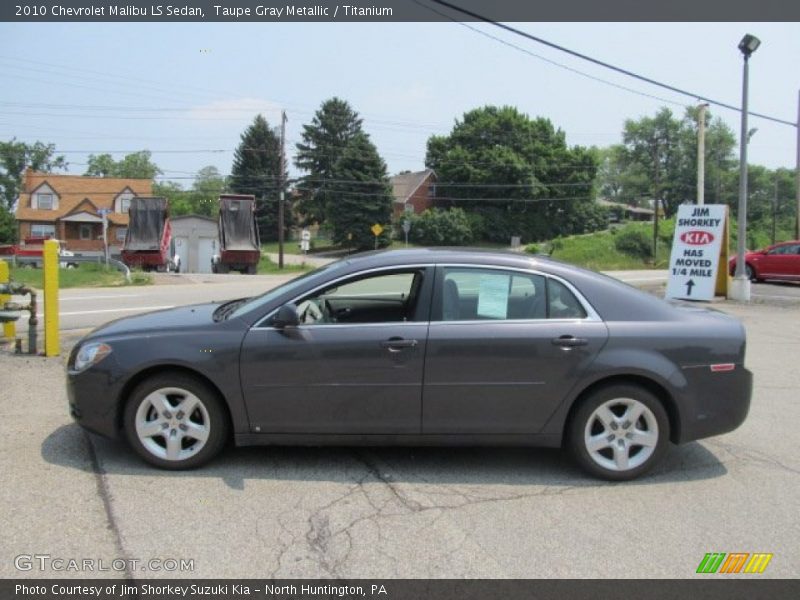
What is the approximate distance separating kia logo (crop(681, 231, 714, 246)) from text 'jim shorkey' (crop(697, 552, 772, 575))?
12.7 metres

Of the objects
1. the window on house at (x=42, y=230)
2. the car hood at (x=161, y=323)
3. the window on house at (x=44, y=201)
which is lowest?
the car hood at (x=161, y=323)

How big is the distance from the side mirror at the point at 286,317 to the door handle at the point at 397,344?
1.92ft

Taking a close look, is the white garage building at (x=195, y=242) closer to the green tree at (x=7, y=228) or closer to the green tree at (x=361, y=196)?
the green tree at (x=361, y=196)

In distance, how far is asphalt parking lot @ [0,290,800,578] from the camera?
3.28m

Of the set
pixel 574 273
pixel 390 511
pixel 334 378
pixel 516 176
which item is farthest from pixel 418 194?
pixel 390 511

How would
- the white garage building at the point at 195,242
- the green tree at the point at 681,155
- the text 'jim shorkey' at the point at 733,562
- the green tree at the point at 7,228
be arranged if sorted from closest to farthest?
the text 'jim shorkey' at the point at 733,562
the white garage building at the point at 195,242
the green tree at the point at 7,228
the green tree at the point at 681,155

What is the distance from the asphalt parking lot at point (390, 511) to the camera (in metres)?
3.28

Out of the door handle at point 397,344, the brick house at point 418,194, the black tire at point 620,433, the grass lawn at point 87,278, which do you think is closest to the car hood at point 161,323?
the door handle at point 397,344

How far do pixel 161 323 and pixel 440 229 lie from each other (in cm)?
5630

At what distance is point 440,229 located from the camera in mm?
60219

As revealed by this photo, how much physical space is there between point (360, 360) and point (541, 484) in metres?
1.43

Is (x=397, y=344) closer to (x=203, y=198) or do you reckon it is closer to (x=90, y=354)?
(x=90, y=354)

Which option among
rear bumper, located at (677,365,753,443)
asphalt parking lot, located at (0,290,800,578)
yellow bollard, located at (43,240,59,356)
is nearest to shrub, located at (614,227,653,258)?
yellow bollard, located at (43,240,59,356)

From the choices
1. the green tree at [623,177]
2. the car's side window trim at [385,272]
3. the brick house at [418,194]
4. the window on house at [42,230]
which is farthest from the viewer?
the green tree at [623,177]
